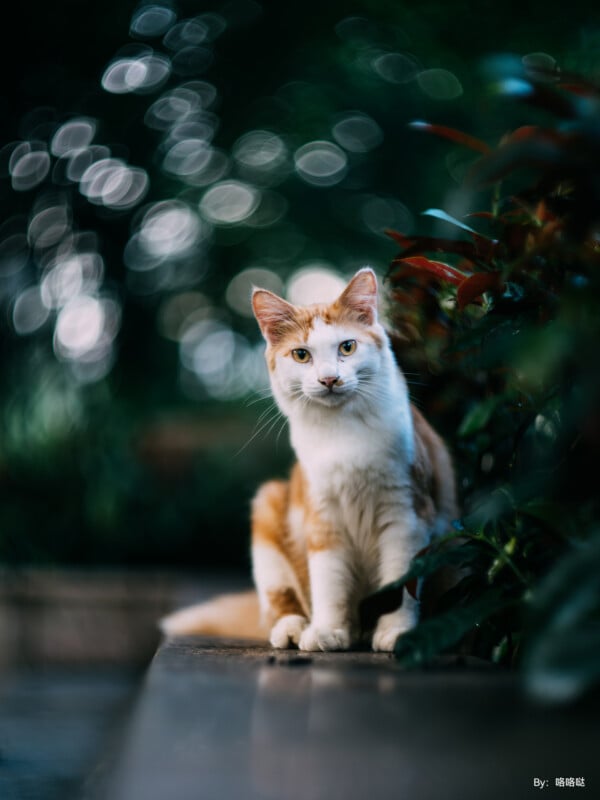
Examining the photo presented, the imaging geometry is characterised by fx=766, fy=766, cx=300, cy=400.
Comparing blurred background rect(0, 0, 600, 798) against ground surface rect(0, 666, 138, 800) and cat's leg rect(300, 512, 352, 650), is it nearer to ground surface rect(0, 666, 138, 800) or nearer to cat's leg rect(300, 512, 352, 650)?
ground surface rect(0, 666, 138, 800)

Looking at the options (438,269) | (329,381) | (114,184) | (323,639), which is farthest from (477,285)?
(114,184)

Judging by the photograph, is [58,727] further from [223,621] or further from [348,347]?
[348,347]

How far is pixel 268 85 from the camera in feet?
22.6

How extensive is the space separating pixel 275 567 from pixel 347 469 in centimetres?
50

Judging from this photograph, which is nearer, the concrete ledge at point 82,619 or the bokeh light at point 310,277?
the concrete ledge at point 82,619

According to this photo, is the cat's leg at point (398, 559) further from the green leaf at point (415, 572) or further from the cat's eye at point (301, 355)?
the cat's eye at point (301, 355)

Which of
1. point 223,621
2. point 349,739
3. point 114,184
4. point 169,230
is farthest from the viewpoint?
point 169,230

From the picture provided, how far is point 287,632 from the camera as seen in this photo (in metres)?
1.87

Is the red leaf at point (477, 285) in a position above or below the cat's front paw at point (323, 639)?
above

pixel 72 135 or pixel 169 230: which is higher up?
pixel 72 135

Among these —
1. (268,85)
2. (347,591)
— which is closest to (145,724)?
(347,591)

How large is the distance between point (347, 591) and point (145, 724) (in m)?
0.88

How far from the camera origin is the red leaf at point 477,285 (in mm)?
1422

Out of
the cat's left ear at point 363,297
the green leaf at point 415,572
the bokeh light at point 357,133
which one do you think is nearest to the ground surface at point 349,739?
the green leaf at point 415,572
